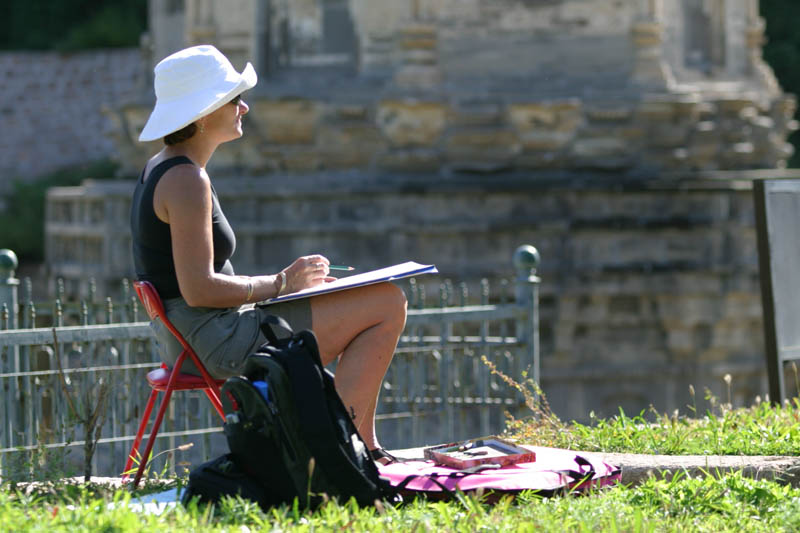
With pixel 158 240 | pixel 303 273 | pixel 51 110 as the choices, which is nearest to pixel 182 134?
pixel 158 240

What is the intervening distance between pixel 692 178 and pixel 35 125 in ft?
65.1

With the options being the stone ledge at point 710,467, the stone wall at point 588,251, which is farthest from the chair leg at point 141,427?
the stone wall at point 588,251

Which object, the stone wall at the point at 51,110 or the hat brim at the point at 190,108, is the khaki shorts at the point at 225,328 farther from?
the stone wall at the point at 51,110

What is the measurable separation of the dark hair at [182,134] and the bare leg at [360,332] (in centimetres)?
71

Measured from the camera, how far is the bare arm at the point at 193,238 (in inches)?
160

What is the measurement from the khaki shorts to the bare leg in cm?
7

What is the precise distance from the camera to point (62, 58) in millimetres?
27422

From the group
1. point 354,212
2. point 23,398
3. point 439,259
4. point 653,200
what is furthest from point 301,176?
point 23,398

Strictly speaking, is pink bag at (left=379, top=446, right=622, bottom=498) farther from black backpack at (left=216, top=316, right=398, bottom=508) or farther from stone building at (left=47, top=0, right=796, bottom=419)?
stone building at (left=47, top=0, right=796, bottom=419)

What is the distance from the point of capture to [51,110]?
1089 inches

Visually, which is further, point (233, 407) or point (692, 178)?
point (692, 178)

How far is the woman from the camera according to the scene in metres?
4.09

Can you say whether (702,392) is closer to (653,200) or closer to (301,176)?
(653,200)

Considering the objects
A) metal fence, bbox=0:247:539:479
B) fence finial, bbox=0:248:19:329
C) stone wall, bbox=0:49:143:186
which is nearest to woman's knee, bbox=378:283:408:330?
metal fence, bbox=0:247:539:479
